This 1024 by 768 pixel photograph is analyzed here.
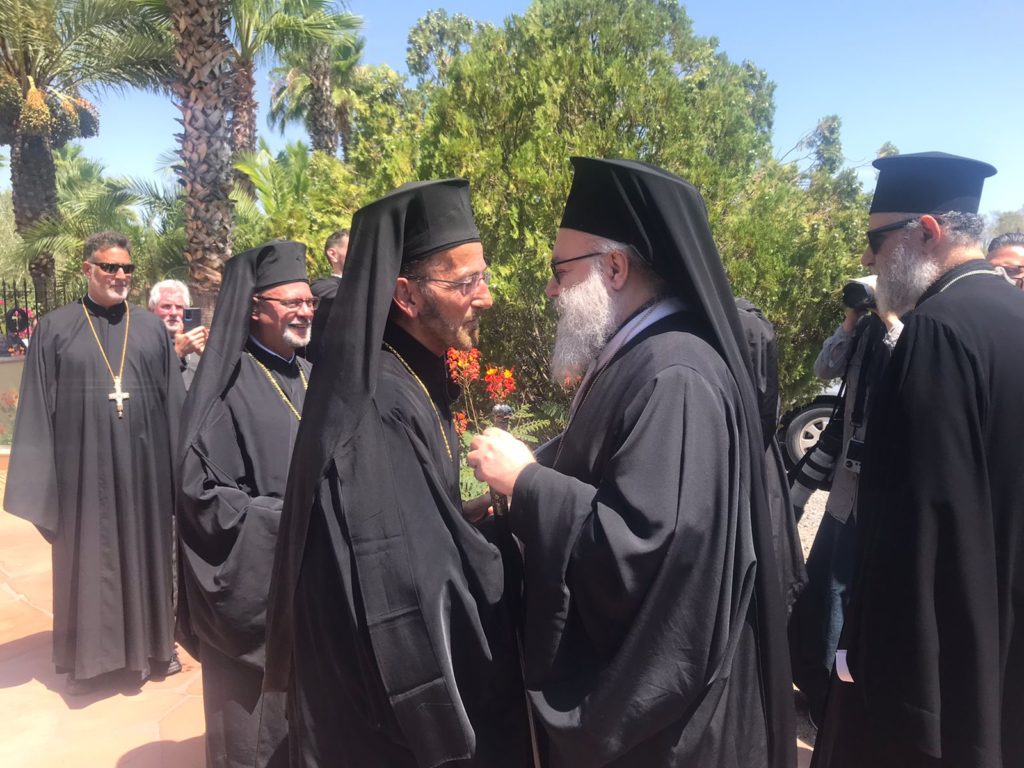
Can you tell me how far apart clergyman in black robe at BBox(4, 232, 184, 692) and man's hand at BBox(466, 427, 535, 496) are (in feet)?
11.2

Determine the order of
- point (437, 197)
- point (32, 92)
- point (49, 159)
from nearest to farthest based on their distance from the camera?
point (437, 197) < point (32, 92) < point (49, 159)

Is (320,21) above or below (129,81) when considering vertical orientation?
above

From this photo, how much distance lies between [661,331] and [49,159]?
17.1 metres

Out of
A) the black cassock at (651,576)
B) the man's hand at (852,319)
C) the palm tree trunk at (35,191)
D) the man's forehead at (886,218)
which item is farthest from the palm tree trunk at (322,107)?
the black cassock at (651,576)

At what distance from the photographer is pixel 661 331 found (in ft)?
6.24

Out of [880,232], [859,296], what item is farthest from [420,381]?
[859,296]

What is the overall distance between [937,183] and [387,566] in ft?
7.08

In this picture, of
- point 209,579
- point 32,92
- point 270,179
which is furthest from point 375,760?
point 270,179

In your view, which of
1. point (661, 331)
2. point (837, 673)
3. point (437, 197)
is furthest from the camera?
point (837, 673)

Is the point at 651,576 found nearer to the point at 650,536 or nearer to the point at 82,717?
the point at 650,536

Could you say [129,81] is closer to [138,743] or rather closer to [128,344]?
[128,344]

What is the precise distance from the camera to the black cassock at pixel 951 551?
78.4 inches

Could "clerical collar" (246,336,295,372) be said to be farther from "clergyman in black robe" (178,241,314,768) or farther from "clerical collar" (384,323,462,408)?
"clerical collar" (384,323,462,408)

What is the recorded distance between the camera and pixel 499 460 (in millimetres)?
1913
